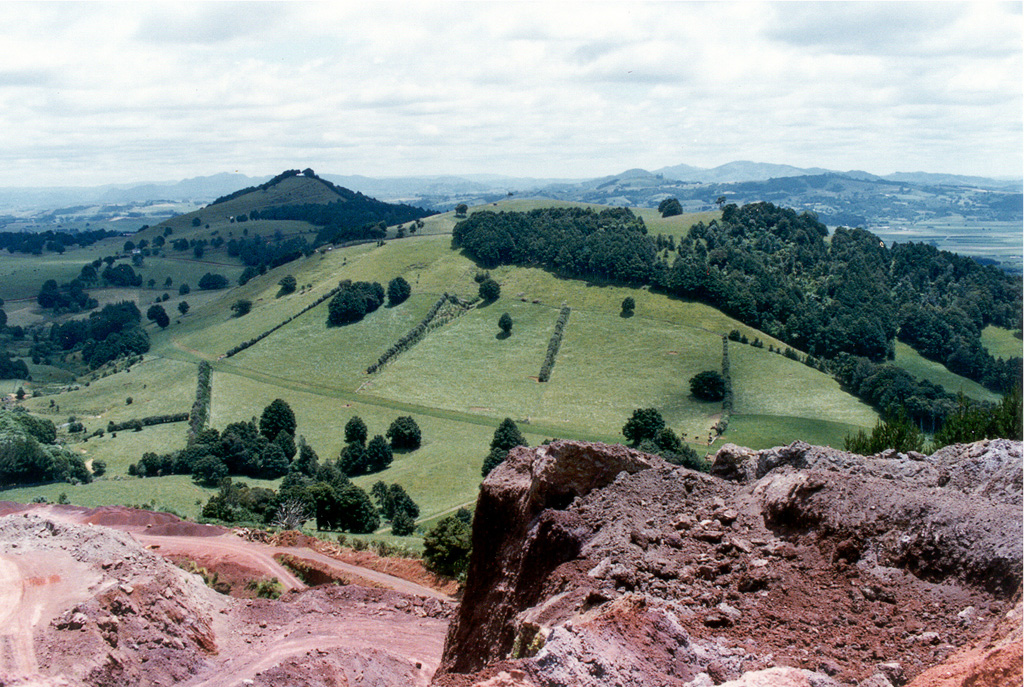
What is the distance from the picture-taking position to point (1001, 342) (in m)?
138

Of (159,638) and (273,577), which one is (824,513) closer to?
(159,638)

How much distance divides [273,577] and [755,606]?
32021mm

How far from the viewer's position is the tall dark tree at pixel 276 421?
96.6 metres

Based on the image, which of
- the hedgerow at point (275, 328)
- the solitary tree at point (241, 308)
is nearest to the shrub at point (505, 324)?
the hedgerow at point (275, 328)

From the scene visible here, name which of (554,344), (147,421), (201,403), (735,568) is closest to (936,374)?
(554,344)

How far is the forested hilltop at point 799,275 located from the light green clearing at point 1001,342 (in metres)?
1.91

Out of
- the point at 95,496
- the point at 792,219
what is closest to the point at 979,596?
the point at 95,496

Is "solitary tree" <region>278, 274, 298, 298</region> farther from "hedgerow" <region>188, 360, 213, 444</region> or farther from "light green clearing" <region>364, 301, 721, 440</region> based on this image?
"light green clearing" <region>364, 301, 721, 440</region>

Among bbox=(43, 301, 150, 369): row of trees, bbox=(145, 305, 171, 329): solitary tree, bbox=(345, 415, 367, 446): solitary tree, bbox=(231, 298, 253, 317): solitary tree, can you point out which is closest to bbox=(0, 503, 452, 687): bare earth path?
bbox=(345, 415, 367, 446): solitary tree

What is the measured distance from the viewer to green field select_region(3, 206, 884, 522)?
89.8 m

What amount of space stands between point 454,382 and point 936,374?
79.2 m

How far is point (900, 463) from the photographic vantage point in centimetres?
2250

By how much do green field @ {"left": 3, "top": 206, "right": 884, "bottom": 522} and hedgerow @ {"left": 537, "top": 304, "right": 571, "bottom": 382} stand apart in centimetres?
121

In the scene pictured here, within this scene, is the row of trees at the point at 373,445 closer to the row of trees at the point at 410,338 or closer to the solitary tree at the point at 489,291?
→ the row of trees at the point at 410,338
